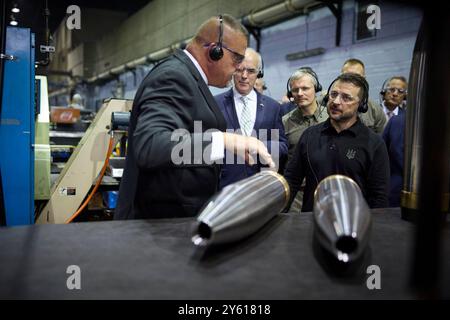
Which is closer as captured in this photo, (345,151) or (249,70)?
(345,151)

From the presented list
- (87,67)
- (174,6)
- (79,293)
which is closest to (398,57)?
(79,293)

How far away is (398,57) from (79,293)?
4.94 meters

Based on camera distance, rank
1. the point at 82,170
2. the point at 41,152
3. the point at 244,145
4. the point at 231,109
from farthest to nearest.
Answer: the point at 82,170
the point at 41,152
the point at 231,109
the point at 244,145

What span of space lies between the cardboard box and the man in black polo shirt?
519 cm

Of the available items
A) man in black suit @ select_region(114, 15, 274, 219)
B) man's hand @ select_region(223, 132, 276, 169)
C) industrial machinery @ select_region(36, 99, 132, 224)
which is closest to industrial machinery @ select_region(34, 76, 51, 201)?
industrial machinery @ select_region(36, 99, 132, 224)

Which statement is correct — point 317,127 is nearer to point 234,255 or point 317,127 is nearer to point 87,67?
point 234,255

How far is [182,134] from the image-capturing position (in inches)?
52.0

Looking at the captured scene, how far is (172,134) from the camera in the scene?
51.7 inches

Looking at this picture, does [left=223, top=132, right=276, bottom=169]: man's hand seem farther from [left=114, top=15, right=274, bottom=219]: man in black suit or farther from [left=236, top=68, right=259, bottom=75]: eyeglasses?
[left=236, top=68, right=259, bottom=75]: eyeglasses

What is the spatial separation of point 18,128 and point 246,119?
71.2 inches

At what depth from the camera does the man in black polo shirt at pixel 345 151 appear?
2324mm

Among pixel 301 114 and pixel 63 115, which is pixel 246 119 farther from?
pixel 63 115

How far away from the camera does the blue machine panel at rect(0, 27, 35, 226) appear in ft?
10.2

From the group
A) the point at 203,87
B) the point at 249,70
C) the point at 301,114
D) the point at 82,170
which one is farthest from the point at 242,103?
the point at 82,170
